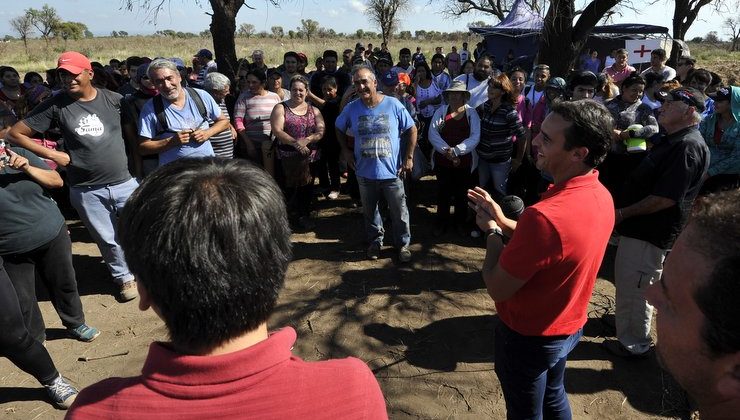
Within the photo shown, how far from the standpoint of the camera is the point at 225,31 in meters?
8.37

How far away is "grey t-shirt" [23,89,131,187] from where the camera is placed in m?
3.52

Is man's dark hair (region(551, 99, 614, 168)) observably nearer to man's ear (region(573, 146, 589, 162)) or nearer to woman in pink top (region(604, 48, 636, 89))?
man's ear (region(573, 146, 589, 162))

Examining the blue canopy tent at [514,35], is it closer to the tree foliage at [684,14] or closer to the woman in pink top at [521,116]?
the tree foliage at [684,14]

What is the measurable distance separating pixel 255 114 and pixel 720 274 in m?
5.30

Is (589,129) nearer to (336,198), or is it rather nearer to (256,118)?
(256,118)

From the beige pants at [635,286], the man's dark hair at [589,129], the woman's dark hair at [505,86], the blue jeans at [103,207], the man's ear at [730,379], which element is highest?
the woman's dark hair at [505,86]

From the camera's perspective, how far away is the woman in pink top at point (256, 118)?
550 cm

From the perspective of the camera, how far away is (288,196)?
5.86 metres

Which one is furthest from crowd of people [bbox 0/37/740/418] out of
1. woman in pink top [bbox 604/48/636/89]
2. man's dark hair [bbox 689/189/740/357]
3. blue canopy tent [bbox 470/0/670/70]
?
blue canopy tent [bbox 470/0/670/70]

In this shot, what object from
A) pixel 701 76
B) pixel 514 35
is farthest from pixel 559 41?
pixel 514 35

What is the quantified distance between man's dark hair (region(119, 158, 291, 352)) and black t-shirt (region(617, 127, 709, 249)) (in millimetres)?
2685

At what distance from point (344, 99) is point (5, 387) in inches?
176

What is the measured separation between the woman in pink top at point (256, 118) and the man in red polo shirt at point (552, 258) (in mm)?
3982

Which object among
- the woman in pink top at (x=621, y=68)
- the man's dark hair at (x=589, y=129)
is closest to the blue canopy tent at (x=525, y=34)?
the woman in pink top at (x=621, y=68)
